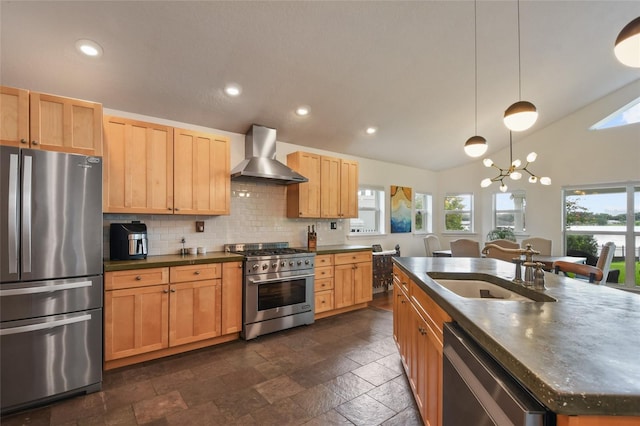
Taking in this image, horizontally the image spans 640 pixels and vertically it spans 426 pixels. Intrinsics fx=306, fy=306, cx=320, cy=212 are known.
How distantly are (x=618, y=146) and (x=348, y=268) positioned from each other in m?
4.90

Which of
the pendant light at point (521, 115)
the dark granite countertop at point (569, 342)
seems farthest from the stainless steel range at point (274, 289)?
the pendant light at point (521, 115)

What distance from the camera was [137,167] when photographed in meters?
3.03

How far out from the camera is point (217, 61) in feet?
9.11

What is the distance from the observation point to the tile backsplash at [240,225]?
134 inches

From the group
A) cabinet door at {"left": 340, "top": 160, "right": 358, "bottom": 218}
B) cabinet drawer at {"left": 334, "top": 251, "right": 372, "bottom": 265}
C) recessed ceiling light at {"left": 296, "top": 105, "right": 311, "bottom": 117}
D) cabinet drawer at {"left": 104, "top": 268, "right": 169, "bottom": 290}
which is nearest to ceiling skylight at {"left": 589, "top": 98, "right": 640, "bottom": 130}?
cabinet door at {"left": 340, "top": 160, "right": 358, "bottom": 218}

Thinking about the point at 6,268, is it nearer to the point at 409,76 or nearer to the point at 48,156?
the point at 48,156

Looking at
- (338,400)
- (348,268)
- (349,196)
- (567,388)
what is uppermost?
(349,196)

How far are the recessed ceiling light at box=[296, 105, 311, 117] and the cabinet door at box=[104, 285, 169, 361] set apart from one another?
2456 millimetres

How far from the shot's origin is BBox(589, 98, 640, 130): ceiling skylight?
4.89m

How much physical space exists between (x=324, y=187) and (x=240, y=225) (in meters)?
1.34

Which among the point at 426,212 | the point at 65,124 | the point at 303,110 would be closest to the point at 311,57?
the point at 303,110

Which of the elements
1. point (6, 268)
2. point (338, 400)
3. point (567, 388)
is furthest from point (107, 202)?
point (567, 388)

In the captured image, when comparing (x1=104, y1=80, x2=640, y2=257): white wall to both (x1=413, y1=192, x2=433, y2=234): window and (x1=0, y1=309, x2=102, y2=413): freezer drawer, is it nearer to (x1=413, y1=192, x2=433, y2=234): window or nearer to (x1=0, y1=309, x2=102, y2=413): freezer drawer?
(x1=413, y1=192, x2=433, y2=234): window

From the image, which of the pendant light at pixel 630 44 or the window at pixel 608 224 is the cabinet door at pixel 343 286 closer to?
the pendant light at pixel 630 44
